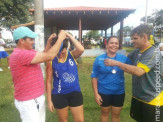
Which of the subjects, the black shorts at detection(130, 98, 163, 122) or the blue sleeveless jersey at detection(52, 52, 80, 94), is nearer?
the black shorts at detection(130, 98, 163, 122)

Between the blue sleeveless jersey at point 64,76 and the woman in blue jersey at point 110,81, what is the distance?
442 millimetres

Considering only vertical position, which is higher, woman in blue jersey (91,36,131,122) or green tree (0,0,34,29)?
green tree (0,0,34,29)

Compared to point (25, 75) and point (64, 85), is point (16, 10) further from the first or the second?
point (25, 75)

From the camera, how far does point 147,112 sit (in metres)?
2.19

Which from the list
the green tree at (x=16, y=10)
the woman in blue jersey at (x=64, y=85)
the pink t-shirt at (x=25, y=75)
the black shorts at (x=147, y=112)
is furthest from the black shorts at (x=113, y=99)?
the green tree at (x=16, y=10)

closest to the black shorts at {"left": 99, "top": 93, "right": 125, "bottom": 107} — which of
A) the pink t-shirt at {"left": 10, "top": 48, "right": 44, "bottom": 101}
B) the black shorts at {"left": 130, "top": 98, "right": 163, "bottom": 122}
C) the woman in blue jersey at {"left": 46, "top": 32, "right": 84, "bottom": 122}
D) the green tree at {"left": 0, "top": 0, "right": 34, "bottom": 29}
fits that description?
the black shorts at {"left": 130, "top": 98, "right": 163, "bottom": 122}

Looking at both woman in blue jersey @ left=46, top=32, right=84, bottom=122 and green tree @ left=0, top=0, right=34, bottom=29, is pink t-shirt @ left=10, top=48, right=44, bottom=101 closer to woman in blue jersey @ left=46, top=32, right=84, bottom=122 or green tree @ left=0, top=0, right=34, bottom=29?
woman in blue jersey @ left=46, top=32, right=84, bottom=122

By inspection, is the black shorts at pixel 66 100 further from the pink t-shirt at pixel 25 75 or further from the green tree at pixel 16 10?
the green tree at pixel 16 10

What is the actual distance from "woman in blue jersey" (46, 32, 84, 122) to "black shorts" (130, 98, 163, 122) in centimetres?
82

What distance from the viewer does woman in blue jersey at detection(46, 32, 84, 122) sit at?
7.67 ft

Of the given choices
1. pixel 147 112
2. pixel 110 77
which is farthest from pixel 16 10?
pixel 147 112

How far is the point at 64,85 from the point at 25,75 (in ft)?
1.94

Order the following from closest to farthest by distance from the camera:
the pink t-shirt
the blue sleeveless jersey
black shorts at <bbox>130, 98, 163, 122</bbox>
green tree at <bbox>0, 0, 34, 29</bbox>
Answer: the pink t-shirt, black shorts at <bbox>130, 98, 163, 122</bbox>, the blue sleeveless jersey, green tree at <bbox>0, 0, 34, 29</bbox>

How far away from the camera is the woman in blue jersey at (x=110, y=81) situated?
2.51m
